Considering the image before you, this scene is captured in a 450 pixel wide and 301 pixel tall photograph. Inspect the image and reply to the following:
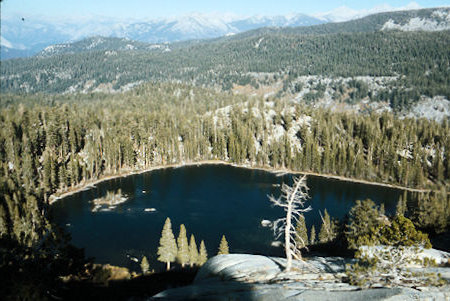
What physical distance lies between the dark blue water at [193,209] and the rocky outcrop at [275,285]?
41.6 m

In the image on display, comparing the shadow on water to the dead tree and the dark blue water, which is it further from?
the dead tree

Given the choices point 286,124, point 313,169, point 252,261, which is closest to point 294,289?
point 252,261

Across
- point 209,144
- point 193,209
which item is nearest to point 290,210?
point 193,209

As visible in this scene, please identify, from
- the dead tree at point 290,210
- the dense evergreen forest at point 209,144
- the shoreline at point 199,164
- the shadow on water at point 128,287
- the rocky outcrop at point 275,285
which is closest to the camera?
the rocky outcrop at point 275,285

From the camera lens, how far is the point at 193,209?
332 ft

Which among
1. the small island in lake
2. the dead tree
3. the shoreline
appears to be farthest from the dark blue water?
the dead tree

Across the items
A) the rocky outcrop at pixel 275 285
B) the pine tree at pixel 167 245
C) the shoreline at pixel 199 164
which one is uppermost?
the rocky outcrop at pixel 275 285

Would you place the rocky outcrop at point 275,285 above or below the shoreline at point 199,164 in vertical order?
above

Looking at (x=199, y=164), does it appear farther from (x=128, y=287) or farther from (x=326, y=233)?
(x=128, y=287)

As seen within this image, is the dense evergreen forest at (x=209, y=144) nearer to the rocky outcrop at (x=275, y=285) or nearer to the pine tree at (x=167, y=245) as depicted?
the pine tree at (x=167, y=245)

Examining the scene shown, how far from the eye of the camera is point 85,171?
12412 centimetres

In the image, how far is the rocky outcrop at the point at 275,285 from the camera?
19266mm

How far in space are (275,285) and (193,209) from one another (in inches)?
3178

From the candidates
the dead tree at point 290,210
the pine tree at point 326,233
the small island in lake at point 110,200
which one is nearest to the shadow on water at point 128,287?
the dead tree at point 290,210
